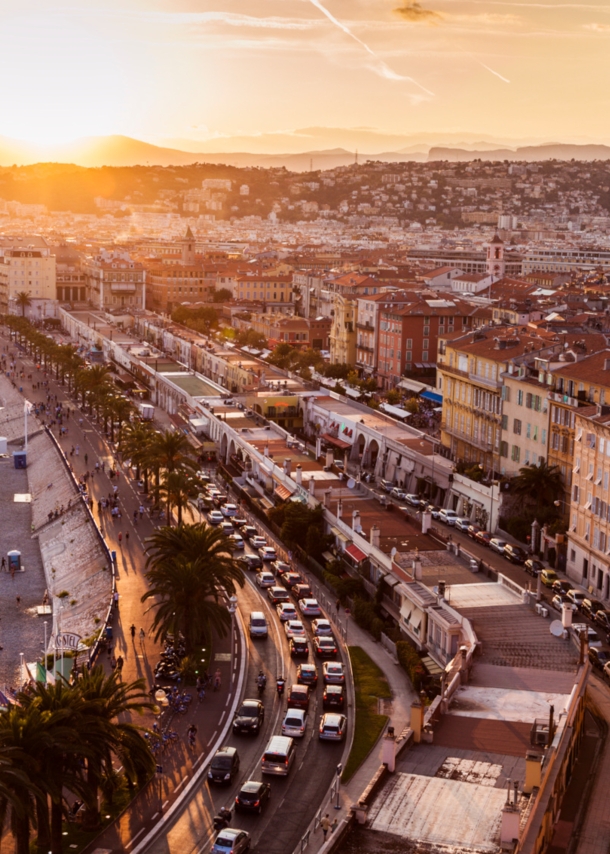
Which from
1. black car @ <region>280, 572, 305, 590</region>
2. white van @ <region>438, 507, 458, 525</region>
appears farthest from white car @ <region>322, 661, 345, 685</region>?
white van @ <region>438, 507, 458, 525</region>

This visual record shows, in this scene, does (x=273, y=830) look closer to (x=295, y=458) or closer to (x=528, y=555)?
(x=528, y=555)

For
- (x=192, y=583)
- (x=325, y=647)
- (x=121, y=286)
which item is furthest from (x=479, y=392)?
(x=121, y=286)

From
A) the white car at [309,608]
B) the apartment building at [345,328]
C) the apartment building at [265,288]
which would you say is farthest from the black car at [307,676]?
the apartment building at [265,288]

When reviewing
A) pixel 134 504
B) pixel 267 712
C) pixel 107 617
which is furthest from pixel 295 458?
pixel 267 712

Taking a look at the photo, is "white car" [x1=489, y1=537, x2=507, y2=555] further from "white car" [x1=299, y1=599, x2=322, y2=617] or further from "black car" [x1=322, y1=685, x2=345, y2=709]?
"black car" [x1=322, y1=685, x2=345, y2=709]

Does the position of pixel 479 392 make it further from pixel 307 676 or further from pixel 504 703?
pixel 504 703

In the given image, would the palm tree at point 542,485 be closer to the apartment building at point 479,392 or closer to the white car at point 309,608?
the apartment building at point 479,392
